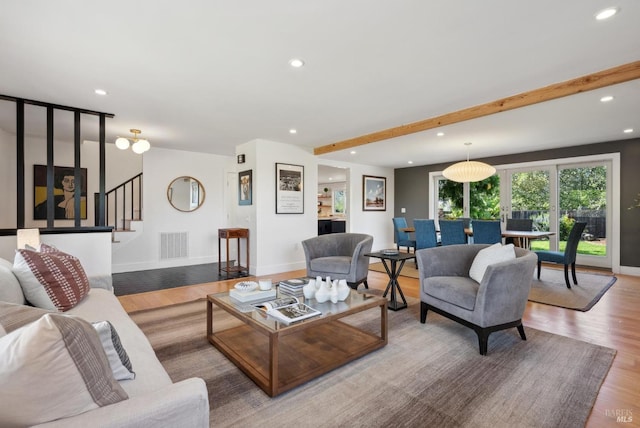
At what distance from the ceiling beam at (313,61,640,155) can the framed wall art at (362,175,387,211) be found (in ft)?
9.68

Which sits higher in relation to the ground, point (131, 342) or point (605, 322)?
point (131, 342)

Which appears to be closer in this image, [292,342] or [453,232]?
[292,342]

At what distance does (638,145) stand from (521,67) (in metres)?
4.33

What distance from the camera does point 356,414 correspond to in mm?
1660

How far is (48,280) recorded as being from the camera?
1921mm

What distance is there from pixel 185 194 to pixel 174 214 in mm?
452

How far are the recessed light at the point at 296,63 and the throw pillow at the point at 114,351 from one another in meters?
2.22

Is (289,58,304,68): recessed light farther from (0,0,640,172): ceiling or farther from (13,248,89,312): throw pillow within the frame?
(13,248,89,312): throw pillow

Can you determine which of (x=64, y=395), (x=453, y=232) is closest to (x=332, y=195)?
(x=453, y=232)

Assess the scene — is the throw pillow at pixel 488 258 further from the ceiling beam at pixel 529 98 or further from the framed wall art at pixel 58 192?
the framed wall art at pixel 58 192

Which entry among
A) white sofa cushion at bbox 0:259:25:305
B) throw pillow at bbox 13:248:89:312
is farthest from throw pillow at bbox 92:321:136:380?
throw pillow at bbox 13:248:89:312

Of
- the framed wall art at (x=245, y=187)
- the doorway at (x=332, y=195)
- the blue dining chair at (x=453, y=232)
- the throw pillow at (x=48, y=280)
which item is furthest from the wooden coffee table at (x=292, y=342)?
the doorway at (x=332, y=195)

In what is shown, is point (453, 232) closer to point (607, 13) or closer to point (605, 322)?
point (605, 322)

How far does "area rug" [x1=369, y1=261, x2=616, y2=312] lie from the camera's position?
360cm
